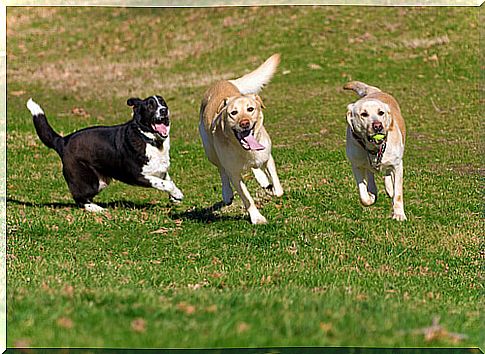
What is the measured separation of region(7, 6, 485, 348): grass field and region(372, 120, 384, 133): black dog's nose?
1.03 meters

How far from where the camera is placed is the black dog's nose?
8273mm

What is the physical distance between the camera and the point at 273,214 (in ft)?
32.1

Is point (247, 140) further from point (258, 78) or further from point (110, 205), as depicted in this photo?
point (110, 205)

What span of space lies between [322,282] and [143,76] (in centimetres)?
1723

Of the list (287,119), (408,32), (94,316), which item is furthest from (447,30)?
(94,316)

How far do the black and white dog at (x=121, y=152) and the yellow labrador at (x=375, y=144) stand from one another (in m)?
2.27

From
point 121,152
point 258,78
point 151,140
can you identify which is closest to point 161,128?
point 151,140

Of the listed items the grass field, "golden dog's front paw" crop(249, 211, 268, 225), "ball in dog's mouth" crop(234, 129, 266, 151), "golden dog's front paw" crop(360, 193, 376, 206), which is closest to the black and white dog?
the grass field

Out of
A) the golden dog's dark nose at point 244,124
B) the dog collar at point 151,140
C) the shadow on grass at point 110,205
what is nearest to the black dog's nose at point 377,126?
the golden dog's dark nose at point 244,124

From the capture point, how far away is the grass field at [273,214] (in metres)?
5.21

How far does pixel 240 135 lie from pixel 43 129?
3410 mm

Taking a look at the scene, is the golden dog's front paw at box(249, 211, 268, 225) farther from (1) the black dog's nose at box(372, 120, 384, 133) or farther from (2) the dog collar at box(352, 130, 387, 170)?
(1) the black dog's nose at box(372, 120, 384, 133)

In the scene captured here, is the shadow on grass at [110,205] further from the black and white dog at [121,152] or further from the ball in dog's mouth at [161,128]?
the ball in dog's mouth at [161,128]

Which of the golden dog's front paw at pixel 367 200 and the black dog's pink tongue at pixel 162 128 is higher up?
the black dog's pink tongue at pixel 162 128
